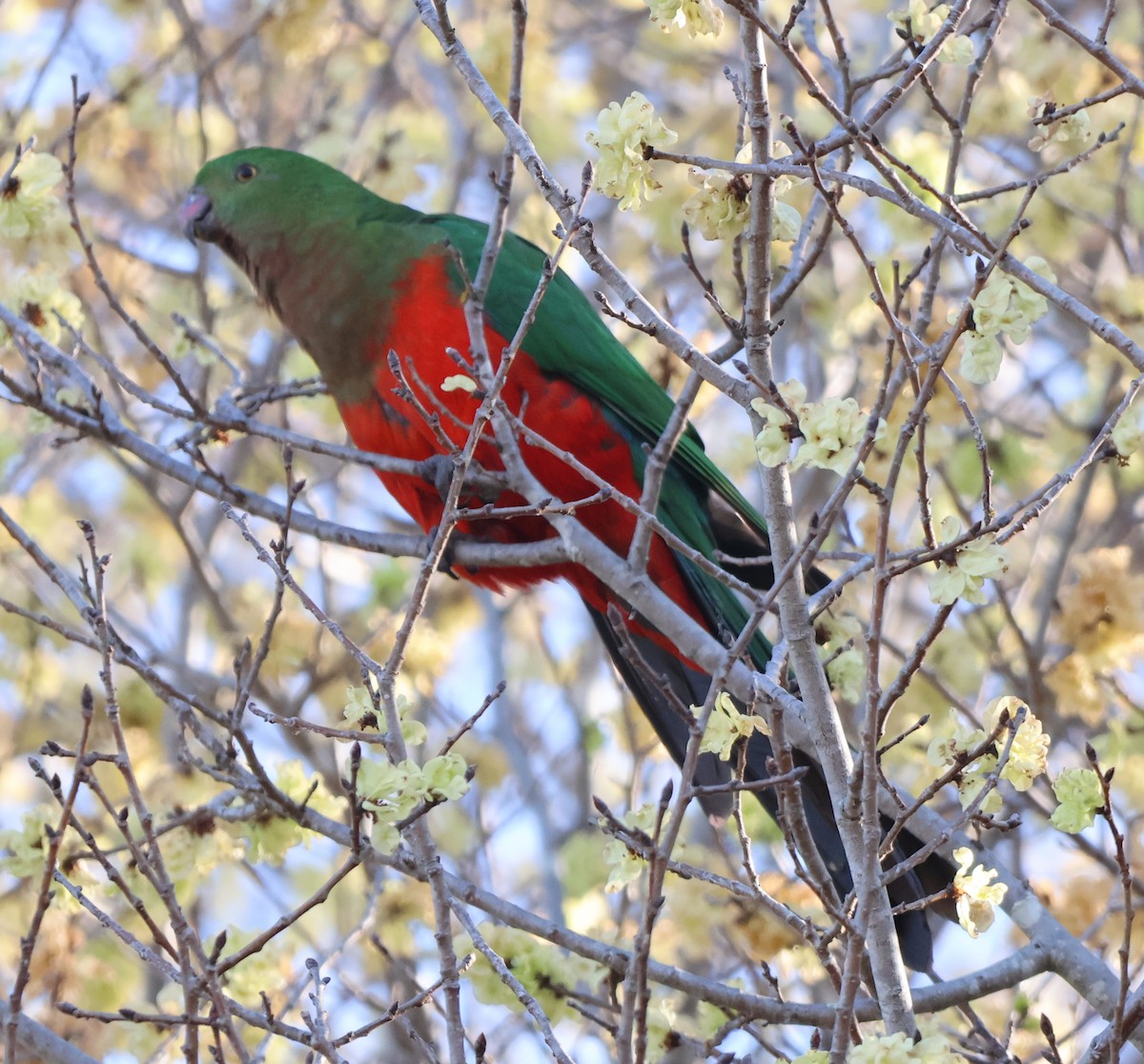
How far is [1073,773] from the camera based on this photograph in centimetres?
229

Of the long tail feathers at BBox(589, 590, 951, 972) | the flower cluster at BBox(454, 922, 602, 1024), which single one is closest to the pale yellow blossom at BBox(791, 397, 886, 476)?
the long tail feathers at BBox(589, 590, 951, 972)

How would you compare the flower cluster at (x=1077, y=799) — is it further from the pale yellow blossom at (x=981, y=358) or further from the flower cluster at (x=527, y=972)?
the flower cluster at (x=527, y=972)

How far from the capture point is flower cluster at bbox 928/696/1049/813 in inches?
83.9

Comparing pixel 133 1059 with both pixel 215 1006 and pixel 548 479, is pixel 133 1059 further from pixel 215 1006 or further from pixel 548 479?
pixel 548 479

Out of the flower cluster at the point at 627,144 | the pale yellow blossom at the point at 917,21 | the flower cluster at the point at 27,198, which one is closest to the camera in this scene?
the flower cluster at the point at 627,144

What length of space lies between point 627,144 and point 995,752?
3.58 feet

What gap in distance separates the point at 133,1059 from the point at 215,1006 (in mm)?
1170

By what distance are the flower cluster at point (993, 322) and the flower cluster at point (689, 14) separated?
58 centimetres

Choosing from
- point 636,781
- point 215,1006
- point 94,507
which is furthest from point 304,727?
point 94,507

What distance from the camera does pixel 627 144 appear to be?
2.12m

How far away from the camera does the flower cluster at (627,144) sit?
211 cm

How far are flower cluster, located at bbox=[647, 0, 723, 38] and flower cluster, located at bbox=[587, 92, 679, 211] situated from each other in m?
0.12

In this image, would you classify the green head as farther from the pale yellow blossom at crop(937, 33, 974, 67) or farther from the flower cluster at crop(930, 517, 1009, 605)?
the flower cluster at crop(930, 517, 1009, 605)

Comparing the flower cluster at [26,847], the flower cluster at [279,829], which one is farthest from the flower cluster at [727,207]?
the flower cluster at [26,847]
